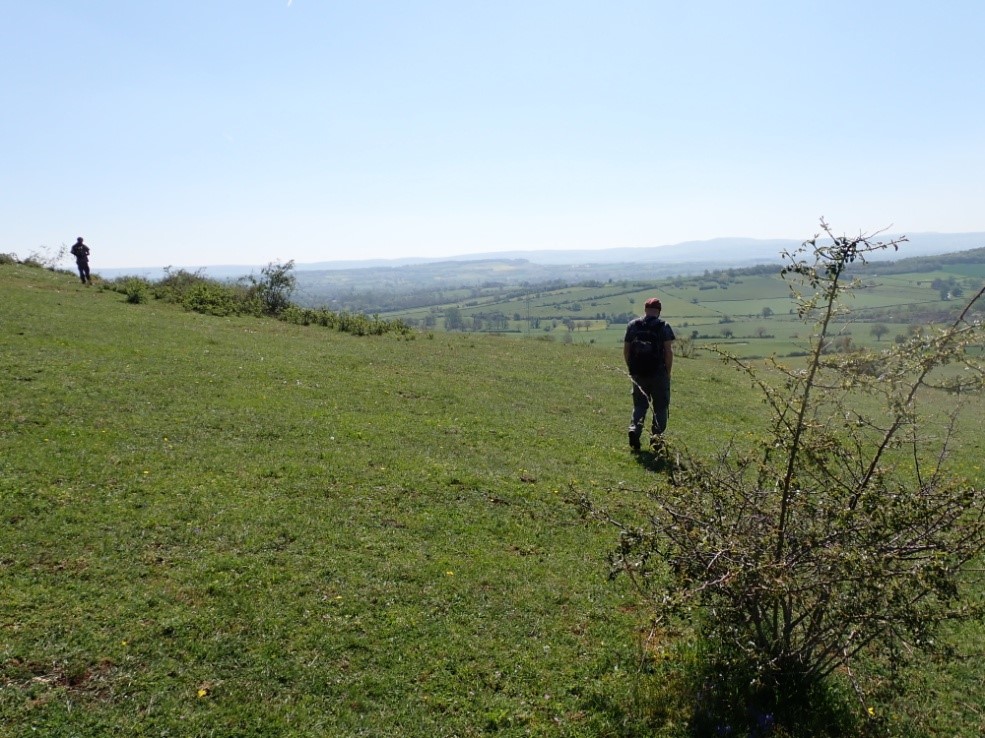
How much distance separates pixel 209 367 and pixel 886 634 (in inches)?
592

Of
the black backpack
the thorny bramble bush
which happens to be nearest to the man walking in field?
the black backpack

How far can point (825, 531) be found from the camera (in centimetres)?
511

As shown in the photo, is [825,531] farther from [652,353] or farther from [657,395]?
[657,395]

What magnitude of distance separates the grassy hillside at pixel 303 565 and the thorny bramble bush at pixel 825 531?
761mm

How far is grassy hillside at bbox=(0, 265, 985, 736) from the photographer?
213 inches

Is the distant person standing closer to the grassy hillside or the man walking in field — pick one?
the grassy hillside

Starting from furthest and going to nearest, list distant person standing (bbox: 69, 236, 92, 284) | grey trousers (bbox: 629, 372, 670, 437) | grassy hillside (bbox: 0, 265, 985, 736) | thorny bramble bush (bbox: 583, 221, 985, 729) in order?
distant person standing (bbox: 69, 236, 92, 284) < grey trousers (bbox: 629, 372, 670, 437) < grassy hillside (bbox: 0, 265, 985, 736) < thorny bramble bush (bbox: 583, 221, 985, 729)

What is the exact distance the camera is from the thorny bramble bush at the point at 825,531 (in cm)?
471

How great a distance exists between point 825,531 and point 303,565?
564 centimetres

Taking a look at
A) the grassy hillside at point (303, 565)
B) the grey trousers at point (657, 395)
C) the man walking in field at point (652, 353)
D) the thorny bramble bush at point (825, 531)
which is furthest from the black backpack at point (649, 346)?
the thorny bramble bush at point (825, 531)

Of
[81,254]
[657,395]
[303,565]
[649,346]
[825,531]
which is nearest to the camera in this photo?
[825,531]

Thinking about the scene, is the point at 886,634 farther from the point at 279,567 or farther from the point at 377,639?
A: the point at 279,567

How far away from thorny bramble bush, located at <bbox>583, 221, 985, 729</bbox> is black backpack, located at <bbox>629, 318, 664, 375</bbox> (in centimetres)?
629

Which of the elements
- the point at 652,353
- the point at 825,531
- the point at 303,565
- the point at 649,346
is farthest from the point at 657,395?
the point at 303,565
